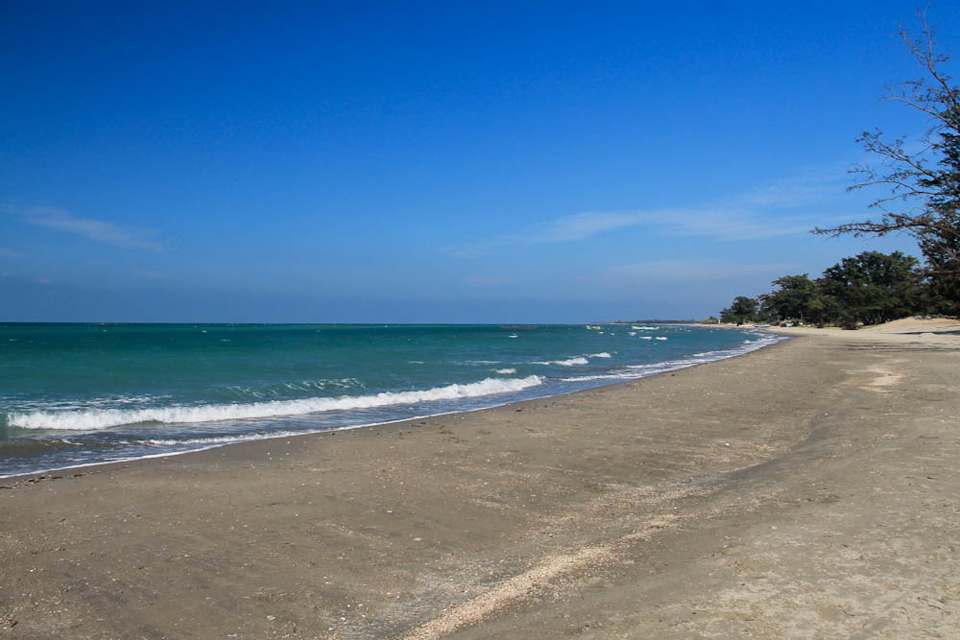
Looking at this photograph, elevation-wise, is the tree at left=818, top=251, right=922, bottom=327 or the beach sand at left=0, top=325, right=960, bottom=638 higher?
the tree at left=818, top=251, right=922, bottom=327

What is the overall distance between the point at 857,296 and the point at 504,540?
91535mm

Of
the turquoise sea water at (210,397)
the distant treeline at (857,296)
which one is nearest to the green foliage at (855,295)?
the distant treeline at (857,296)

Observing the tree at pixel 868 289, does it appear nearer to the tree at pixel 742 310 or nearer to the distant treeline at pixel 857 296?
the distant treeline at pixel 857 296

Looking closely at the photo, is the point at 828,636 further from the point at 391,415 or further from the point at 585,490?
the point at 391,415

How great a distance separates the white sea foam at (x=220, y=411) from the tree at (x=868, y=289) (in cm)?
7247

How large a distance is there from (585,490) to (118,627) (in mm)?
4902

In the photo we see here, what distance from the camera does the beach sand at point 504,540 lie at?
12.3 ft

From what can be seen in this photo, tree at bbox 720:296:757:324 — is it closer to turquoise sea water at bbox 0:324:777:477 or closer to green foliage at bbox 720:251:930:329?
green foliage at bbox 720:251:930:329

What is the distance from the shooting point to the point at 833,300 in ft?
315

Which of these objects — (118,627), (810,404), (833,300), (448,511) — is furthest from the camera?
(833,300)

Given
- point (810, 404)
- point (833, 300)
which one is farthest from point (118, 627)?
point (833, 300)

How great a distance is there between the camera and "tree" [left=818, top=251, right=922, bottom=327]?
76.5 meters

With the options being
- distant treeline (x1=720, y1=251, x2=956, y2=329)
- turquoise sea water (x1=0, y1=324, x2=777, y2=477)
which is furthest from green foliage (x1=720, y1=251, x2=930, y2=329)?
turquoise sea water (x1=0, y1=324, x2=777, y2=477)

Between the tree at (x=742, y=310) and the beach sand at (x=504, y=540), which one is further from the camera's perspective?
the tree at (x=742, y=310)
